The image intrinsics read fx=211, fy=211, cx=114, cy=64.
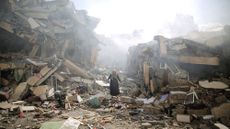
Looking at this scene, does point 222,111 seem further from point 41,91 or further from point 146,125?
point 41,91

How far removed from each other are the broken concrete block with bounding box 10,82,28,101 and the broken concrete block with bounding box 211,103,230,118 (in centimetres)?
778

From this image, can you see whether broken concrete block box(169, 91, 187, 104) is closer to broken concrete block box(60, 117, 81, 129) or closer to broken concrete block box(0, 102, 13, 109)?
broken concrete block box(60, 117, 81, 129)

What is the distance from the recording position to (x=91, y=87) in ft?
39.0

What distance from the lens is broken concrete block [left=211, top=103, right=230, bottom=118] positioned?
6.48m

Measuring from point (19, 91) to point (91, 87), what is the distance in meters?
3.81

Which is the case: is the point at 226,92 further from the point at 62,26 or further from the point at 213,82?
the point at 62,26

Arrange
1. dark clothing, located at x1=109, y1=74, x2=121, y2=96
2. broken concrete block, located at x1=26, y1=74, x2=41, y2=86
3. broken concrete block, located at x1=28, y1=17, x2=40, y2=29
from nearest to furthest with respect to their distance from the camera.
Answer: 1. broken concrete block, located at x1=26, y1=74, x2=41, y2=86
2. dark clothing, located at x1=109, y1=74, x2=121, y2=96
3. broken concrete block, located at x1=28, y1=17, x2=40, y2=29

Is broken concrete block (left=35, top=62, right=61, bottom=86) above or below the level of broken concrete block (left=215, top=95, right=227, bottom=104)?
above

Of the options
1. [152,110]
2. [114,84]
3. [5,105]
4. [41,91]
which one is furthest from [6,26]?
[152,110]

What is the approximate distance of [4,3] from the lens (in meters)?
14.3

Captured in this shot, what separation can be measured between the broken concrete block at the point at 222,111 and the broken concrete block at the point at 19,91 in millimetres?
7783

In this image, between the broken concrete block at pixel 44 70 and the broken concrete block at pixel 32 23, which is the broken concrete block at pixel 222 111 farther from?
the broken concrete block at pixel 32 23

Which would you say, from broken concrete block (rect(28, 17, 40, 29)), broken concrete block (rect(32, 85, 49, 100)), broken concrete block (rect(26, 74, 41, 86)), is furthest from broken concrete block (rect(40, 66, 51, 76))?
broken concrete block (rect(28, 17, 40, 29))

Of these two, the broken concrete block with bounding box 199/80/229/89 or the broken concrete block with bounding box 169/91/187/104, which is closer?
the broken concrete block with bounding box 169/91/187/104
